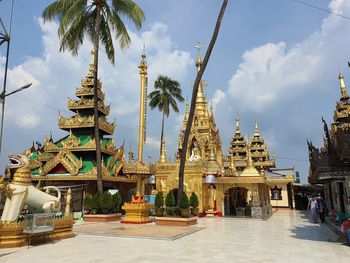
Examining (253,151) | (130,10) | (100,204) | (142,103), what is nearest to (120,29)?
(130,10)

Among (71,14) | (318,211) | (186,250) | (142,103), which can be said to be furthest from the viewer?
(142,103)

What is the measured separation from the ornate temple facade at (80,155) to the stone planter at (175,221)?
9.48 metres

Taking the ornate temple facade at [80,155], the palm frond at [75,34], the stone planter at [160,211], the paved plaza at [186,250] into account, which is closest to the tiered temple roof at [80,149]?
the ornate temple facade at [80,155]

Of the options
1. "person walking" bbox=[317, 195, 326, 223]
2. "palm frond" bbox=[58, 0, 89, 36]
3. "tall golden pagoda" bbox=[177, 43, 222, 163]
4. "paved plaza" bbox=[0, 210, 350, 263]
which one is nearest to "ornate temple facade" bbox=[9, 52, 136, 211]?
"tall golden pagoda" bbox=[177, 43, 222, 163]

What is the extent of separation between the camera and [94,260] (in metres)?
8.15

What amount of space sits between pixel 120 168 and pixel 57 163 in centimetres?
566

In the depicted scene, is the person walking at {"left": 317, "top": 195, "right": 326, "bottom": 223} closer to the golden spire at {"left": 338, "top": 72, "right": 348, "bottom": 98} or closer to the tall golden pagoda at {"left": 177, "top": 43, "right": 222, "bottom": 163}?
the tall golden pagoda at {"left": 177, "top": 43, "right": 222, "bottom": 163}

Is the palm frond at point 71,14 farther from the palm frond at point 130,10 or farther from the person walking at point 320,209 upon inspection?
the person walking at point 320,209

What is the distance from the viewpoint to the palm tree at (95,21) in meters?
20.1

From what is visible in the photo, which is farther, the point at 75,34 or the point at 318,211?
the point at 75,34

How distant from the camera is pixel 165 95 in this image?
37.8 m

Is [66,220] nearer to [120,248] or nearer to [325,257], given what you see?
[120,248]

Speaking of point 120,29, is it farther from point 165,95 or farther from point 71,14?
point 165,95

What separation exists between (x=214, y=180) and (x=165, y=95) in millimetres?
16978
